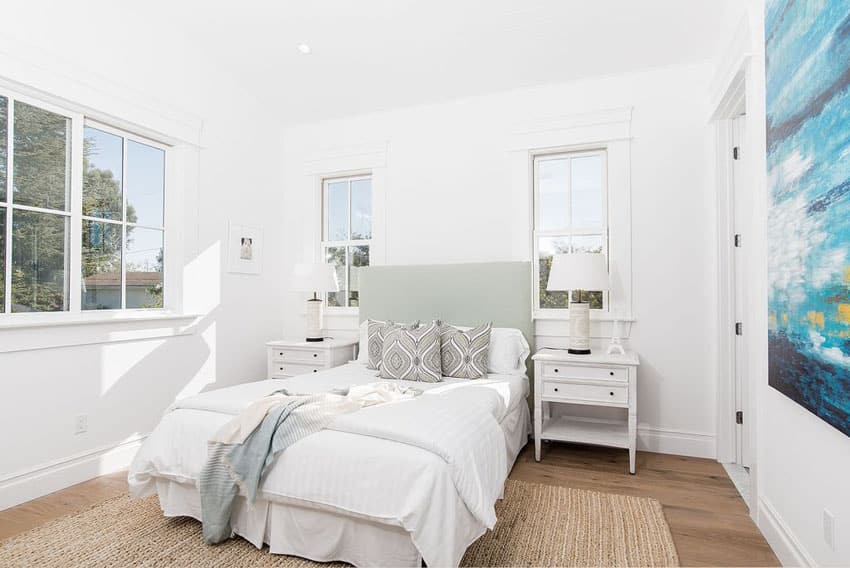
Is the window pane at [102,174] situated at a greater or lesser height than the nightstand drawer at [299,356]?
greater

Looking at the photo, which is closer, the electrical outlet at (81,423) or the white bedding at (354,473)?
the white bedding at (354,473)

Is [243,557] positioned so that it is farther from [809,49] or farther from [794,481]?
[809,49]

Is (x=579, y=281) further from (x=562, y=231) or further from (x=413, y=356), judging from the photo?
(x=413, y=356)

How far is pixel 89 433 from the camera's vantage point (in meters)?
3.03

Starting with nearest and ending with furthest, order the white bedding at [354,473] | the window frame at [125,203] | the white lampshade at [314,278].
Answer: the white bedding at [354,473] < the window frame at [125,203] < the white lampshade at [314,278]

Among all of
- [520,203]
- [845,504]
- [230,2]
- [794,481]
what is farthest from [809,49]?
[230,2]

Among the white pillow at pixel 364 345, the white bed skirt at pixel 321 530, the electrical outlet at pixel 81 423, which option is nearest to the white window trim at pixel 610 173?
the white pillow at pixel 364 345

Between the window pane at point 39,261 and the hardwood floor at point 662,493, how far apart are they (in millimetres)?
1101

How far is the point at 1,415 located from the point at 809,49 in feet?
12.9

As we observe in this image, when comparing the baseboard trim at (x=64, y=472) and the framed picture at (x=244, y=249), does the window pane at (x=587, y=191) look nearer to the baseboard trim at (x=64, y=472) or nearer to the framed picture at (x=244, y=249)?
the framed picture at (x=244, y=249)

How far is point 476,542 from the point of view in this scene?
223cm

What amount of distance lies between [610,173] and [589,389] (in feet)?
5.27

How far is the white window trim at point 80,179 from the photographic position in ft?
9.00

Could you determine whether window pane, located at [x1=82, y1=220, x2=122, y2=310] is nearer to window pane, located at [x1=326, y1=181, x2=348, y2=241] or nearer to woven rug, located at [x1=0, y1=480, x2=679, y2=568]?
woven rug, located at [x1=0, y1=480, x2=679, y2=568]
